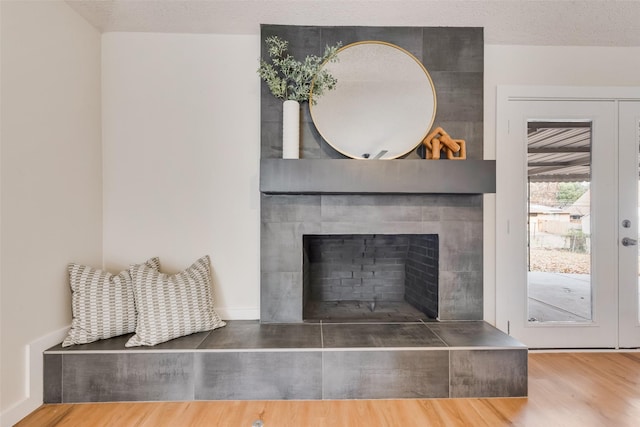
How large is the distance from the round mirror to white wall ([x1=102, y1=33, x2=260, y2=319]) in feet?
1.84

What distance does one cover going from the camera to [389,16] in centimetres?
217

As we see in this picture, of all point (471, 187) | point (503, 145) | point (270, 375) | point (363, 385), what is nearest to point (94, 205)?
point (270, 375)

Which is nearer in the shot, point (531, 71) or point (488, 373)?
point (488, 373)

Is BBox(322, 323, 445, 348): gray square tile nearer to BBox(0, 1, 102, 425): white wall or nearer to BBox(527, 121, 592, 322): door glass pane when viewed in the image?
BBox(527, 121, 592, 322): door glass pane

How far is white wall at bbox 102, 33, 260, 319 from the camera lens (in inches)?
91.9

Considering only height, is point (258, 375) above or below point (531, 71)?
below

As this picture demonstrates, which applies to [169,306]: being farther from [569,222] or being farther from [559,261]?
[569,222]

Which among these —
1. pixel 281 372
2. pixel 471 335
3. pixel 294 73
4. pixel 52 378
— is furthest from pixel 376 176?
pixel 52 378

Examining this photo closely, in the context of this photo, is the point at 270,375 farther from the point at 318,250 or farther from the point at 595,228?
the point at 595,228

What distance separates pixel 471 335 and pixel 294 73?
1946 mm

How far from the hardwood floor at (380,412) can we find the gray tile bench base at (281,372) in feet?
0.15

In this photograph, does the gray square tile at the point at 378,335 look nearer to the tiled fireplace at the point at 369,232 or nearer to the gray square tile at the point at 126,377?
the tiled fireplace at the point at 369,232

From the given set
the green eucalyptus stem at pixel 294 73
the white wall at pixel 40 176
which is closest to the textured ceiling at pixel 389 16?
the green eucalyptus stem at pixel 294 73

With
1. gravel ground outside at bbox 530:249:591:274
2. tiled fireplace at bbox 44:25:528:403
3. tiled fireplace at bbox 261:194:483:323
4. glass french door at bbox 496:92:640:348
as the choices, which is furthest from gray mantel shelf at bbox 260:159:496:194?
gravel ground outside at bbox 530:249:591:274
